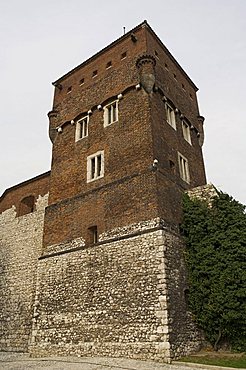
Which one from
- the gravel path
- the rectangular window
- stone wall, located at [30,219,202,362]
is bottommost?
the gravel path

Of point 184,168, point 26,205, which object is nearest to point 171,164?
point 184,168

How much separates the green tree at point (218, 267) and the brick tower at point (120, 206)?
59 centimetres

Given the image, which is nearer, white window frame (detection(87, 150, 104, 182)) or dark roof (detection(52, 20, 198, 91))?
white window frame (detection(87, 150, 104, 182))

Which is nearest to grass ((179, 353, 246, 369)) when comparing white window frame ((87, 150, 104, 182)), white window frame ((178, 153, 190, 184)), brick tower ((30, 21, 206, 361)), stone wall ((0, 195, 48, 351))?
brick tower ((30, 21, 206, 361))

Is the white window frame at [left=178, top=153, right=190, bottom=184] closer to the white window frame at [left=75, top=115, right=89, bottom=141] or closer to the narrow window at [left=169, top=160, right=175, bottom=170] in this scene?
the narrow window at [left=169, top=160, right=175, bottom=170]

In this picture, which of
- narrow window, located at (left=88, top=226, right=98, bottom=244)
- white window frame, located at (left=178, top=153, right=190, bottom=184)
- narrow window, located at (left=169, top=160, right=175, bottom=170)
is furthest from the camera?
white window frame, located at (left=178, top=153, right=190, bottom=184)

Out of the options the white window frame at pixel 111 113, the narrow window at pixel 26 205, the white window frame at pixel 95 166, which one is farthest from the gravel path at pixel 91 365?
the white window frame at pixel 111 113

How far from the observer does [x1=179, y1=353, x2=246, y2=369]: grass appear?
1034 cm

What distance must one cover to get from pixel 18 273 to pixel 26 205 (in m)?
4.84

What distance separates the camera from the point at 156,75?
1789 centimetres

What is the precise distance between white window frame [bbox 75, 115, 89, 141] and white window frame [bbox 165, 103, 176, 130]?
173 inches

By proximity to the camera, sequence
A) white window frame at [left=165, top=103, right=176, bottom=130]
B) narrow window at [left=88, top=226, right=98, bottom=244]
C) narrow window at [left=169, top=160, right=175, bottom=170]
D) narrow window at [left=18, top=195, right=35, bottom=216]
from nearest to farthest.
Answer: narrow window at [left=88, top=226, right=98, bottom=244], narrow window at [left=169, top=160, right=175, bottom=170], white window frame at [left=165, top=103, right=176, bottom=130], narrow window at [left=18, top=195, right=35, bottom=216]

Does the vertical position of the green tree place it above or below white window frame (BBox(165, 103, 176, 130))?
below

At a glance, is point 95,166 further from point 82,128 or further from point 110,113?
point 82,128
